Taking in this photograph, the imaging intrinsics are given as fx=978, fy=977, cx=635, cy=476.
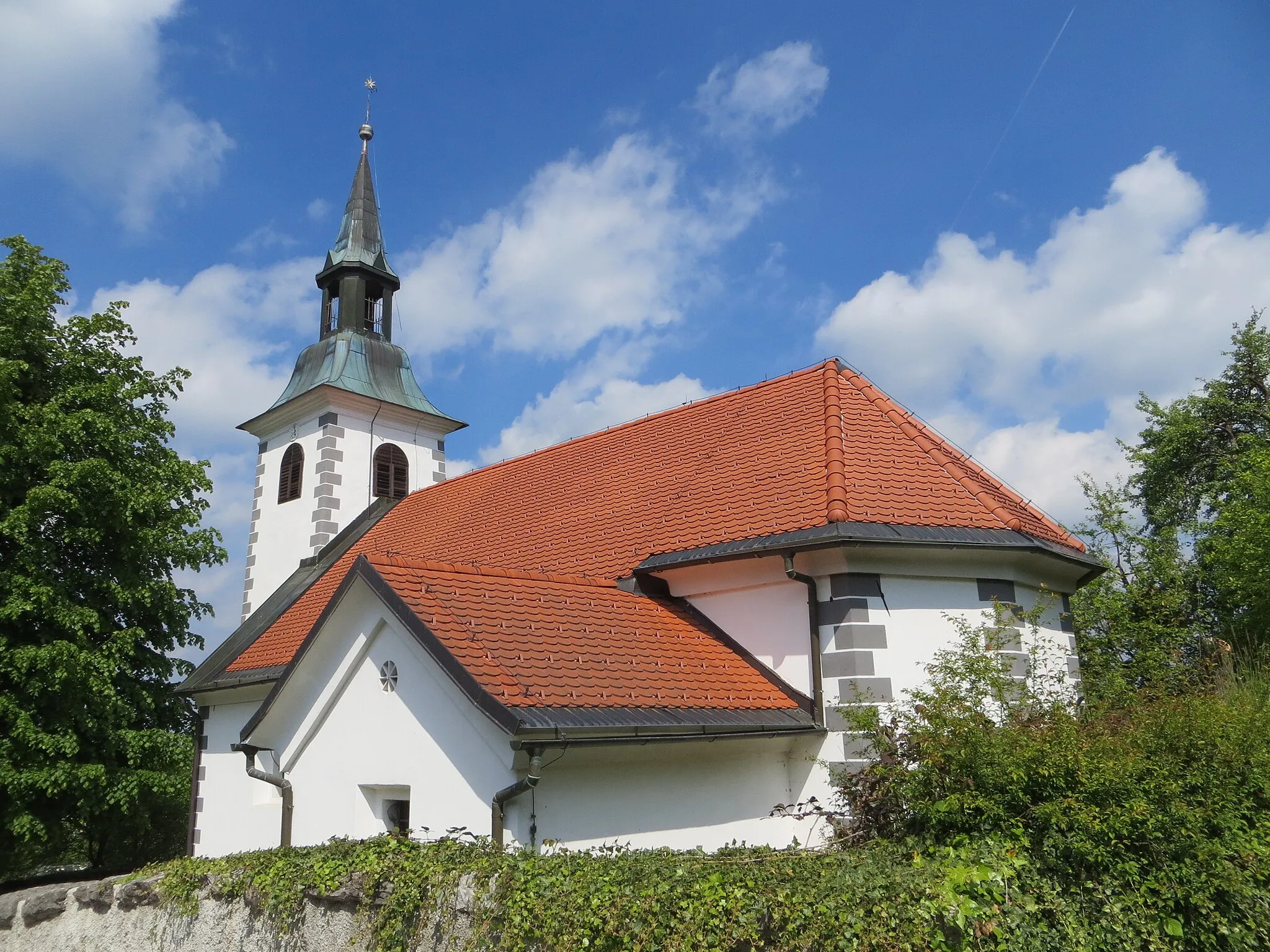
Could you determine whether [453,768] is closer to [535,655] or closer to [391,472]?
[535,655]

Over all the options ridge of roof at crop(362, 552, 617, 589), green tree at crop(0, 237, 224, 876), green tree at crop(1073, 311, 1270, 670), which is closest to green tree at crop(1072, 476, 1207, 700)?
green tree at crop(1073, 311, 1270, 670)

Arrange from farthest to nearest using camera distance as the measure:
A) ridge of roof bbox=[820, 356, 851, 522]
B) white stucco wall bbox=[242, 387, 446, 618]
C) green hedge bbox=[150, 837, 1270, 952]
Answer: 1. white stucco wall bbox=[242, 387, 446, 618]
2. ridge of roof bbox=[820, 356, 851, 522]
3. green hedge bbox=[150, 837, 1270, 952]

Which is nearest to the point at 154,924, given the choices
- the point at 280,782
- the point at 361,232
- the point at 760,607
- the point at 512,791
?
the point at 280,782

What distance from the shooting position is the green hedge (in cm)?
472

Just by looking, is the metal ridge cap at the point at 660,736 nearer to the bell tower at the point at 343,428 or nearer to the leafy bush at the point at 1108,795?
the leafy bush at the point at 1108,795

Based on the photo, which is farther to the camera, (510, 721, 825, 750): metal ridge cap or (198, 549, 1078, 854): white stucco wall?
(198, 549, 1078, 854): white stucco wall

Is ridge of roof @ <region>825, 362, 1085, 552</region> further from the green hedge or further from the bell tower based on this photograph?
the bell tower

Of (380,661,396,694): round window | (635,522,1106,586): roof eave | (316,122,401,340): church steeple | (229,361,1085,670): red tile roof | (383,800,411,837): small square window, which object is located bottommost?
(383,800,411,837): small square window

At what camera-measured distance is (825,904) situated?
15.4ft

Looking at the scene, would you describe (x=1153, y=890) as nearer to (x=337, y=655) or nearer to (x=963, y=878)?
(x=963, y=878)

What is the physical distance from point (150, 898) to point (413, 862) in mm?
2865

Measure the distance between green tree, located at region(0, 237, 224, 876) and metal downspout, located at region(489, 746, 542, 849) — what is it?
763cm

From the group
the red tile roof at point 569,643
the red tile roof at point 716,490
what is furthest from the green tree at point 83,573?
the red tile roof at point 569,643

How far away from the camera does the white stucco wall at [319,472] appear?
63.2 feet
